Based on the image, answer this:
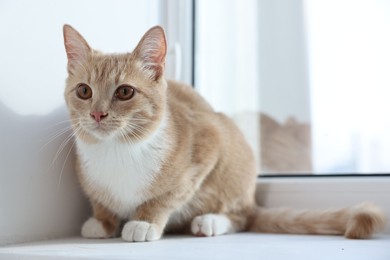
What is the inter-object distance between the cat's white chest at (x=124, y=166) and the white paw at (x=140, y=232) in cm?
9

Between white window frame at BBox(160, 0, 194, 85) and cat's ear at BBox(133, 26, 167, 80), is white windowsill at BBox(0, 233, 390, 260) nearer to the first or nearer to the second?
cat's ear at BBox(133, 26, 167, 80)

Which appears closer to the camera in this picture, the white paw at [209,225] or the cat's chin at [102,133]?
the cat's chin at [102,133]

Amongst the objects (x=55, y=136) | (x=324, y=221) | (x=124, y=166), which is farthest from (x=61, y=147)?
(x=324, y=221)

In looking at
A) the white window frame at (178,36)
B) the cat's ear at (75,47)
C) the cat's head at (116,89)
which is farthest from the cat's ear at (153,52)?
the white window frame at (178,36)

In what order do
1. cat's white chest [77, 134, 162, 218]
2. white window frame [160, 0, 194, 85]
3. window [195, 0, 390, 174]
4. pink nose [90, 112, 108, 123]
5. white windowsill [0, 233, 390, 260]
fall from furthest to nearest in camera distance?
white window frame [160, 0, 194, 85] < window [195, 0, 390, 174] < cat's white chest [77, 134, 162, 218] < pink nose [90, 112, 108, 123] < white windowsill [0, 233, 390, 260]

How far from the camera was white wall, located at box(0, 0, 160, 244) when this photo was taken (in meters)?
1.31

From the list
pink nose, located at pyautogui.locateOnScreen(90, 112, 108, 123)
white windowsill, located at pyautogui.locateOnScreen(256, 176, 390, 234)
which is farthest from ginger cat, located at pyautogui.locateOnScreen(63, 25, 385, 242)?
white windowsill, located at pyautogui.locateOnScreen(256, 176, 390, 234)

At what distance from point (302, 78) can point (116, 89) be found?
2.56ft

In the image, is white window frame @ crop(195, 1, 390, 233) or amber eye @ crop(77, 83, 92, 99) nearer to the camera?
amber eye @ crop(77, 83, 92, 99)

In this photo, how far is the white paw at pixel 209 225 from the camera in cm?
147

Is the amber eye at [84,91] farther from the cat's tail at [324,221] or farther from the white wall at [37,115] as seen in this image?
the cat's tail at [324,221]

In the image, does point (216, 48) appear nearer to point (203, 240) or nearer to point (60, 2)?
point (60, 2)

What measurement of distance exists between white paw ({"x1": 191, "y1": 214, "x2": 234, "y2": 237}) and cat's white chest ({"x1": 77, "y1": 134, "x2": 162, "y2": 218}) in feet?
0.56

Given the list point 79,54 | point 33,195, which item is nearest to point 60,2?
point 79,54
